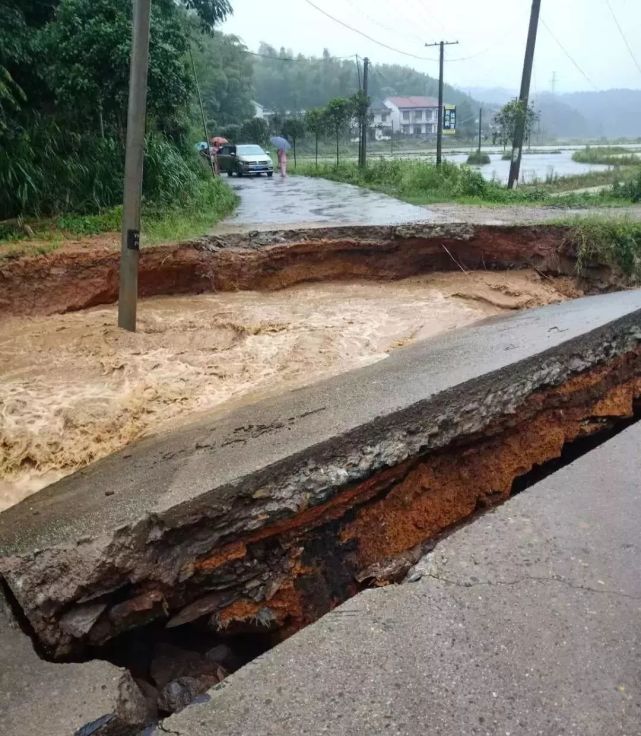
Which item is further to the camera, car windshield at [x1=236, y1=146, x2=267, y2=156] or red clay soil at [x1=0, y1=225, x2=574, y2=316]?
car windshield at [x1=236, y1=146, x2=267, y2=156]

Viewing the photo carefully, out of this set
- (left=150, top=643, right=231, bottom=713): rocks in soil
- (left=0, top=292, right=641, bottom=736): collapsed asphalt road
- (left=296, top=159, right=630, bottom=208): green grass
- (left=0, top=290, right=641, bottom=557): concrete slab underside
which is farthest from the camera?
(left=296, top=159, right=630, bottom=208): green grass

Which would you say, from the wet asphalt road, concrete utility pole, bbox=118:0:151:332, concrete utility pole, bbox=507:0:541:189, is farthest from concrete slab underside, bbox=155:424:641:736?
concrete utility pole, bbox=507:0:541:189

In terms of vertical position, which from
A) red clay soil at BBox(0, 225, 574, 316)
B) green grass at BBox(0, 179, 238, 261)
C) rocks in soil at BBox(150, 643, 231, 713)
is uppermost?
green grass at BBox(0, 179, 238, 261)

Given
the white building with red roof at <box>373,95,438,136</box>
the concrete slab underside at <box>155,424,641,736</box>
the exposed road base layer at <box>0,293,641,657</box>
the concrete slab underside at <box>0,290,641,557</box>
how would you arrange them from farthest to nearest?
the white building with red roof at <box>373,95,438,136</box> → the concrete slab underside at <box>0,290,641,557</box> → the exposed road base layer at <box>0,293,641,657</box> → the concrete slab underside at <box>155,424,641,736</box>

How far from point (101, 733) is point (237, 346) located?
474 centimetres

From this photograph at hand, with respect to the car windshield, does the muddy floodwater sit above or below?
below

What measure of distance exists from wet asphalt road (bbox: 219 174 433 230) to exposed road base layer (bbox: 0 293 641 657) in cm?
536

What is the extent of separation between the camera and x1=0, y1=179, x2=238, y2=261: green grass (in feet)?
23.5

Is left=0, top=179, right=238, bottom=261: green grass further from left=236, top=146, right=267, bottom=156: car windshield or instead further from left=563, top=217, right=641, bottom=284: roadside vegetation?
left=236, top=146, right=267, bottom=156: car windshield

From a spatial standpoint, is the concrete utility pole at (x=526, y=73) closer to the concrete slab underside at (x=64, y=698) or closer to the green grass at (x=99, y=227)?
the green grass at (x=99, y=227)

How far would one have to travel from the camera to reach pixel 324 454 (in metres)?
3.31

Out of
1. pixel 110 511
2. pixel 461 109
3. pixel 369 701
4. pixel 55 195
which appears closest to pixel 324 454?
pixel 110 511

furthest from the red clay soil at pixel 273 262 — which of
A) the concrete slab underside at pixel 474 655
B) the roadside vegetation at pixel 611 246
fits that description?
the concrete slab underside at pixel 474 655

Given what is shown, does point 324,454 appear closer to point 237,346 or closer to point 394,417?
point 394,417
